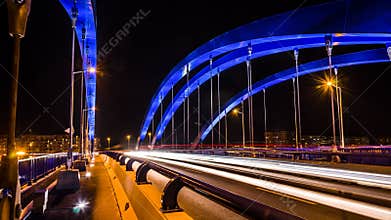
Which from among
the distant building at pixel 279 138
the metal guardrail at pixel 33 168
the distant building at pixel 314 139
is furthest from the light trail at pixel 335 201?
the distant building at pixel 279 138

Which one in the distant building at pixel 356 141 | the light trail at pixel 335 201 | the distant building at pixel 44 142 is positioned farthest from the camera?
the distant building at pixel 44 142

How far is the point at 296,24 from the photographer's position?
81.2ft

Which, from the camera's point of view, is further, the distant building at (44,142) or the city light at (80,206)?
the distant building at (44,142)

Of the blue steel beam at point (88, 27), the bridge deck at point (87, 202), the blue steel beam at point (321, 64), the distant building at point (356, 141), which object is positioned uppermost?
the blue steel beam at point (88, 27)

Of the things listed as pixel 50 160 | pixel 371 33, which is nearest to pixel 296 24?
pixel 371 33

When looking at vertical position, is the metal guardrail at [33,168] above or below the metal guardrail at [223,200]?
below

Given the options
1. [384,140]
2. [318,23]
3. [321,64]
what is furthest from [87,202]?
[384,140]

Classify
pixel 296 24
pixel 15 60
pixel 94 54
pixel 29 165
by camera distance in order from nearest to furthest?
pixel 15 60
pixel 29 165
pixel 296 24
pixel 94 54

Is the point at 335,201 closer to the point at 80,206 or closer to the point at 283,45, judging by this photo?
the point at 80,206

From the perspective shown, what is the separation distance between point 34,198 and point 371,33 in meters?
20.6

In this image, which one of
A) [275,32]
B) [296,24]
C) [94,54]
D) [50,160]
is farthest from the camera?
[94,54]

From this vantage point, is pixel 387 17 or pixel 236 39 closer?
pixel 387 17

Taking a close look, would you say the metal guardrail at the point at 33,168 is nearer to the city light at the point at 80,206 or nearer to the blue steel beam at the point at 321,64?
the city light at the point at 80,206

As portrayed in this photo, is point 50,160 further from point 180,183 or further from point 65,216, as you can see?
point 180,183
